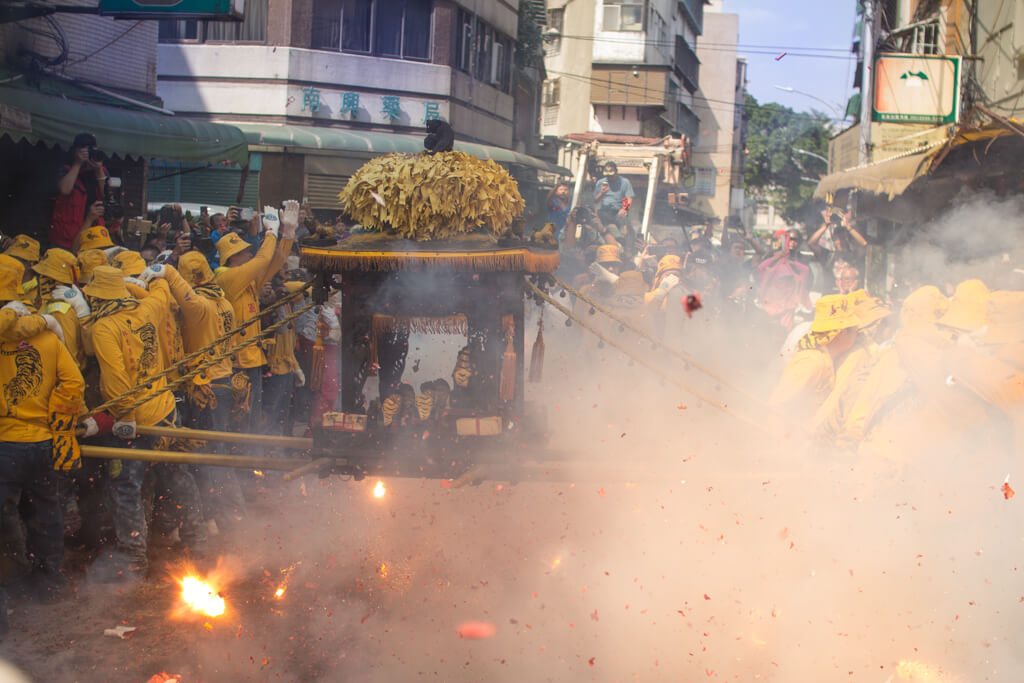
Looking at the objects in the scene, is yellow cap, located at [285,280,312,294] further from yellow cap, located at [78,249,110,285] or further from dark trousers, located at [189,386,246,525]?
yellow cap, located at [78,249,110,285]

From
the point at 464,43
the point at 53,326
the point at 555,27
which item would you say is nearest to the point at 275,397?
the point at 53,326

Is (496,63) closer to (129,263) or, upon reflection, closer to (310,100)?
(310,100)

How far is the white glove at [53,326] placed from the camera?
16.1 feet

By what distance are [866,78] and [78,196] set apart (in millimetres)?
12863

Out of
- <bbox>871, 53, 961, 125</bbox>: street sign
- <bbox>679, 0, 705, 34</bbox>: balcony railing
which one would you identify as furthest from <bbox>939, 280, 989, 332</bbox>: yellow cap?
<bbox>679, 0, 705, 34</bbox>: balcony railing

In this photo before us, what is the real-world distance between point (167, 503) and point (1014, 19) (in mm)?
12608

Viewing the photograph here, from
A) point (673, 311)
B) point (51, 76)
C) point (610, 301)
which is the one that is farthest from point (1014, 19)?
point (51, 76)

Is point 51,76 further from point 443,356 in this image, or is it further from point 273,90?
point 273,90

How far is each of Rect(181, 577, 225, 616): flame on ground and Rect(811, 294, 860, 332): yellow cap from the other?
3936mm

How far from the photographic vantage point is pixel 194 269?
21.1 feet

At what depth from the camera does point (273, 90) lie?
17.8 m

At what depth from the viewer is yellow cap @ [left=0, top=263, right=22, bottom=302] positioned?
4770mm

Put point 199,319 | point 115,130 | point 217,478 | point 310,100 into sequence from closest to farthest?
point 199,319, point 217,478, point 115,130, point 310,100

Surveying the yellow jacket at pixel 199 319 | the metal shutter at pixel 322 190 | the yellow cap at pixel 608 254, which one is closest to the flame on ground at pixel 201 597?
the yellow jacket at pixel 199 319
